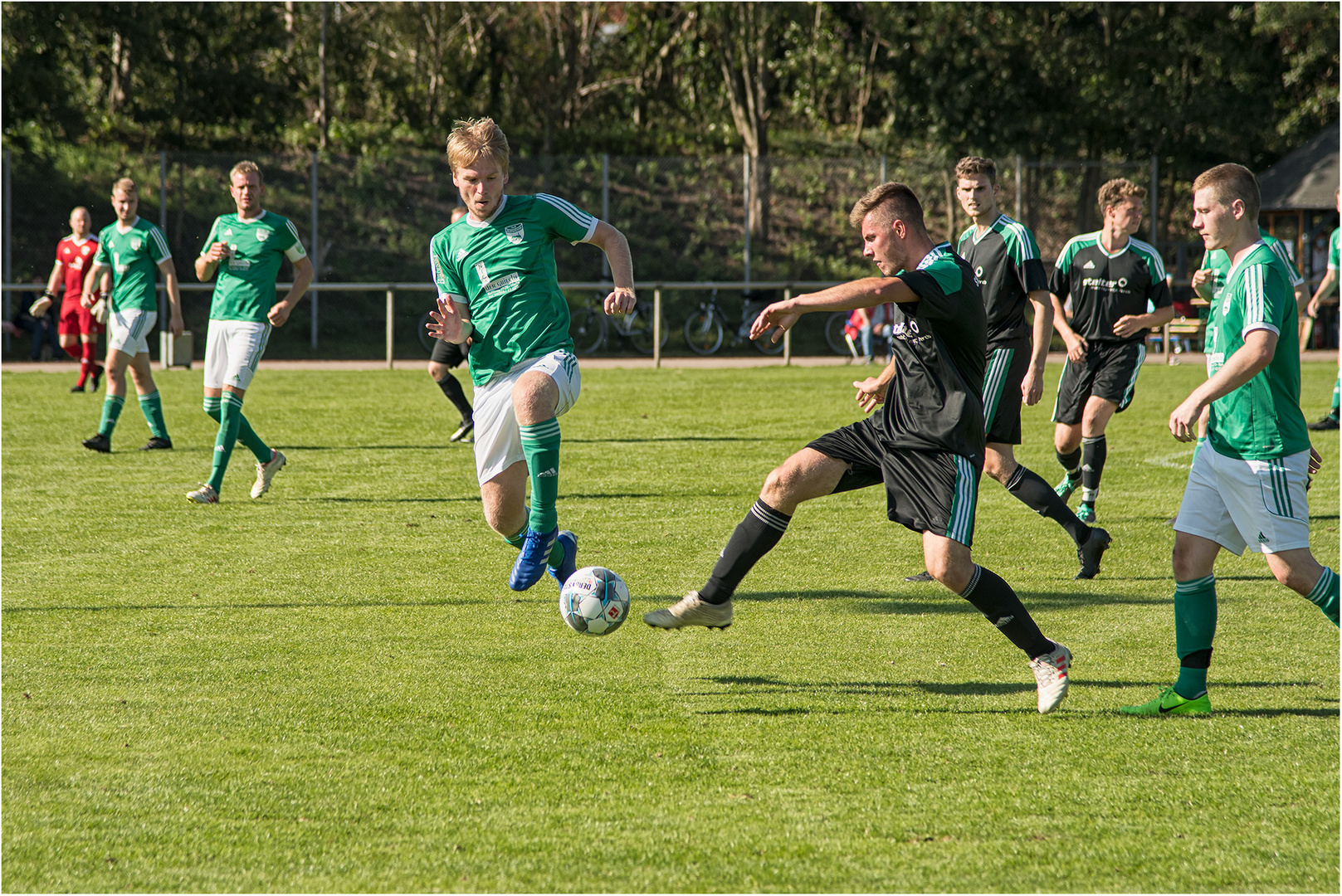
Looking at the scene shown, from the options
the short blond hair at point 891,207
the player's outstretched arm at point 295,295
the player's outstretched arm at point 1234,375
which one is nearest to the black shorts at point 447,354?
the player's outstretched arm at point 295,295

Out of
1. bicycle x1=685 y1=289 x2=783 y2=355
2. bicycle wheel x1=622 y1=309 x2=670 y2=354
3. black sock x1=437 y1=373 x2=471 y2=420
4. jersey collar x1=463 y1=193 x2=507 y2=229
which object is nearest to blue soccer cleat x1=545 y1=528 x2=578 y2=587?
jersey collar x1=463 y1=193 x2=507 y2=229

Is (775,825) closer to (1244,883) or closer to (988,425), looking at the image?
(1244,883)

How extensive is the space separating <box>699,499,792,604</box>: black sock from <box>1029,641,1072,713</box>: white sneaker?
1.03m

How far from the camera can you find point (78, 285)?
607 inches

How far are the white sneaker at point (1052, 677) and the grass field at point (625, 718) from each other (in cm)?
8

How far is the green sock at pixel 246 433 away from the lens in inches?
345

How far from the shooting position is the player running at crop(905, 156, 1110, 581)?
662cm

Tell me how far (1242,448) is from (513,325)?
118 inches

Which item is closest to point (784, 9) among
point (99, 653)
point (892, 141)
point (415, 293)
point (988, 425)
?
point (892, 141)

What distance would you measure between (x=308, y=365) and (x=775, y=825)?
18.6 metres

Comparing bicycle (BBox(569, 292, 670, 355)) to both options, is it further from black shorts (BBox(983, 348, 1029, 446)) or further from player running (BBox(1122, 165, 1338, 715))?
player running (BBox(1122, 165, 1338, 715))

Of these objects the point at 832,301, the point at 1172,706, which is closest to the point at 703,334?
the point at 1172,706

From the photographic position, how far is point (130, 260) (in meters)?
10.9

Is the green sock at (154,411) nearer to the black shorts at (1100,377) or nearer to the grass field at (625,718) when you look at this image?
the grass field at (625,718)
